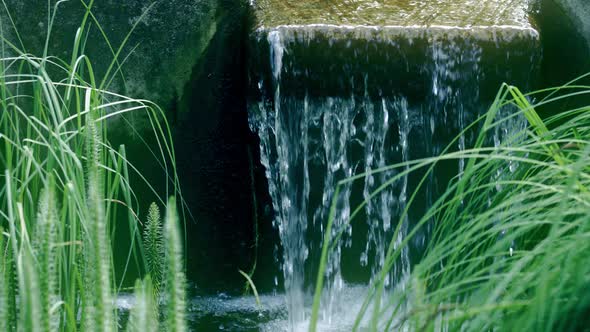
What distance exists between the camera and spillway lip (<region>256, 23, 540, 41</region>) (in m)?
2.58

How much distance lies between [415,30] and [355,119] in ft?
1.56

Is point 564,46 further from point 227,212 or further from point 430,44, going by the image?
point 227,212

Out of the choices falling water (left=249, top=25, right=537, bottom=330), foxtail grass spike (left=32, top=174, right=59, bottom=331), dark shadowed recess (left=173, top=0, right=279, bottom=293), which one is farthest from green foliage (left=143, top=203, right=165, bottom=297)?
dark shadowed recess (left=173, top=0, right=279, bottom=293)

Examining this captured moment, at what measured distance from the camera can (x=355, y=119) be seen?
2916 millimetres

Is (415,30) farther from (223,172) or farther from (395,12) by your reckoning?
(223,172)

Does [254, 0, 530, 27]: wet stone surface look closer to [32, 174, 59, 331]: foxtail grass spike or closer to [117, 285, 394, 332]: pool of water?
[117, 285, 394, 332]: pool of water

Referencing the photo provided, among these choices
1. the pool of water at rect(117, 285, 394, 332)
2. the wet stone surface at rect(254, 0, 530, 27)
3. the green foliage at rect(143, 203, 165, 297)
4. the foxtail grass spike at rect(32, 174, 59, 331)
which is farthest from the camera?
the pool of water at rect(117, 285, 394, 332)

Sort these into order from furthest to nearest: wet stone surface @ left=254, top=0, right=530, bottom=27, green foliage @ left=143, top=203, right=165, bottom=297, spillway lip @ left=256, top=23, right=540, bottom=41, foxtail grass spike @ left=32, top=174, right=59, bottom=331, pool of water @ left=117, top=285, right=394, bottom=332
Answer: pool of water @ left=117, top=285, right=394, bottom=332, wet stone surface @ left=254, top=0, right=530, bottom=27, spillway lip @ left=256, top=23, right=540, bottom=41, green foliage @ left=143, top=203, right=165, bottom=297, foxtail grass spike @ left=32, top=174, right=59, bottom=331

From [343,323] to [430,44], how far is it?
123 centimetres

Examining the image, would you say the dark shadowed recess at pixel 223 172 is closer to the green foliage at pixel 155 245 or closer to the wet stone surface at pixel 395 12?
the wet stone surface at pixel 395 12

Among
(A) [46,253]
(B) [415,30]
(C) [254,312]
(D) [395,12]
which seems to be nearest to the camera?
(A) [46,253]

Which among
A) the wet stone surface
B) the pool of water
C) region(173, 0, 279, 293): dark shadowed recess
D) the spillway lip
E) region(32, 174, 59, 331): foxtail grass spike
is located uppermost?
the wet stone surface

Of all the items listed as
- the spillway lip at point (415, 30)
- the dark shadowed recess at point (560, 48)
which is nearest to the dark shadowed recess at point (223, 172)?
the spillway lip at point (415, 30)

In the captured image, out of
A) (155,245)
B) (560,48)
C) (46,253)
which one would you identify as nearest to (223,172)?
(560,48)
